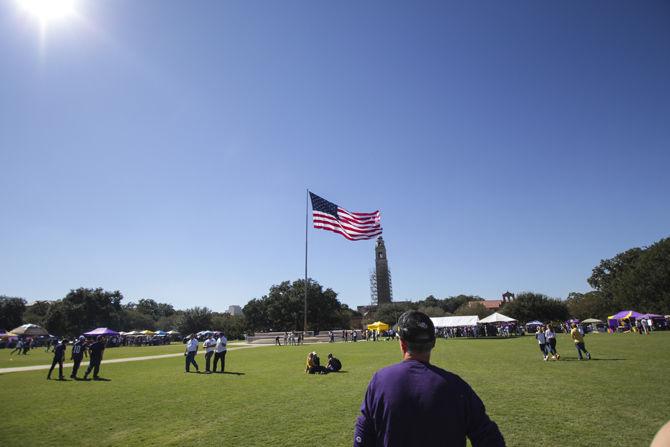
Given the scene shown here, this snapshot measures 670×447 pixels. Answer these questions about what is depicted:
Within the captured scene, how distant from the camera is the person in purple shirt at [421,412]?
2.28 meters

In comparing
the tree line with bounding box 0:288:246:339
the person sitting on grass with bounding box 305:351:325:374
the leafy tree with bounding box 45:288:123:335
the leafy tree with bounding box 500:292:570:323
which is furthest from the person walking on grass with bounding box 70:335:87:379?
the leafy tree with bounding box 45:288:123:335

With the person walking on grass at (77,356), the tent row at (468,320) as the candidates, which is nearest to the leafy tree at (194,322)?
the tent row at (468,320)

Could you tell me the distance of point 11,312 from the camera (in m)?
83.4

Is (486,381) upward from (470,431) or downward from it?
downward

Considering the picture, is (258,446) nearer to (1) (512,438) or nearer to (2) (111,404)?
(1) (512,438)

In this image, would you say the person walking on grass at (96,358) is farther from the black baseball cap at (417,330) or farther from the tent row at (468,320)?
the tent row at (468,320)

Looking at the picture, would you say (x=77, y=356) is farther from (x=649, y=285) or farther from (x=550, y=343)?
(x=649, y=285)

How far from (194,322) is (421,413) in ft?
335

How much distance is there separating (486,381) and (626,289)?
70718 mm

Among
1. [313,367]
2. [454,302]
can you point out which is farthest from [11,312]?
[454,302]

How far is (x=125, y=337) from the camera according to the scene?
226 feet

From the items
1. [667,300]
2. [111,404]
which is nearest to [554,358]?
[111,404]

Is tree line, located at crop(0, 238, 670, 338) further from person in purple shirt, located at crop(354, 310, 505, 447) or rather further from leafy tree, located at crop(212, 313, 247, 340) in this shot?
person in purple shirt, located at crop(354, 310, 505, 447)

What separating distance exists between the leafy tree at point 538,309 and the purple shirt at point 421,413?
83.9 metres
